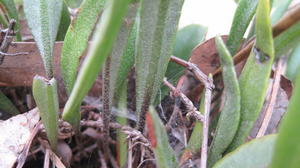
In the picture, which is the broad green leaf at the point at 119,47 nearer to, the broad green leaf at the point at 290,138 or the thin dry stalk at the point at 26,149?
the thin dry stalk at the point at 26,149

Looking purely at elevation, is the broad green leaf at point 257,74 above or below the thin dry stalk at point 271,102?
above

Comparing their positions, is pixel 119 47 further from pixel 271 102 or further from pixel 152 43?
pixel 271 102

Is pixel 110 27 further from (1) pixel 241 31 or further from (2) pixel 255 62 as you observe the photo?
(1) pixel 241 31

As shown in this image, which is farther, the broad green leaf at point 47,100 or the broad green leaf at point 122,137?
the broad green leaf at point 122,137

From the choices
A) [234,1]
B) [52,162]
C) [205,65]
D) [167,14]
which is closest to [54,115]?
[52,162]

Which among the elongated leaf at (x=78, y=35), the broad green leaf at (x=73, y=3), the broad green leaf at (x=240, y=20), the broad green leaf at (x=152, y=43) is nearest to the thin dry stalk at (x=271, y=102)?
the broad green leaf at (x=240, y=20)

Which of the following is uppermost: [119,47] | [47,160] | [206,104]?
[119,47]

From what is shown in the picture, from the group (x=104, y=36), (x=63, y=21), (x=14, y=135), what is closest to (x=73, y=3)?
(x=63, y=21)
